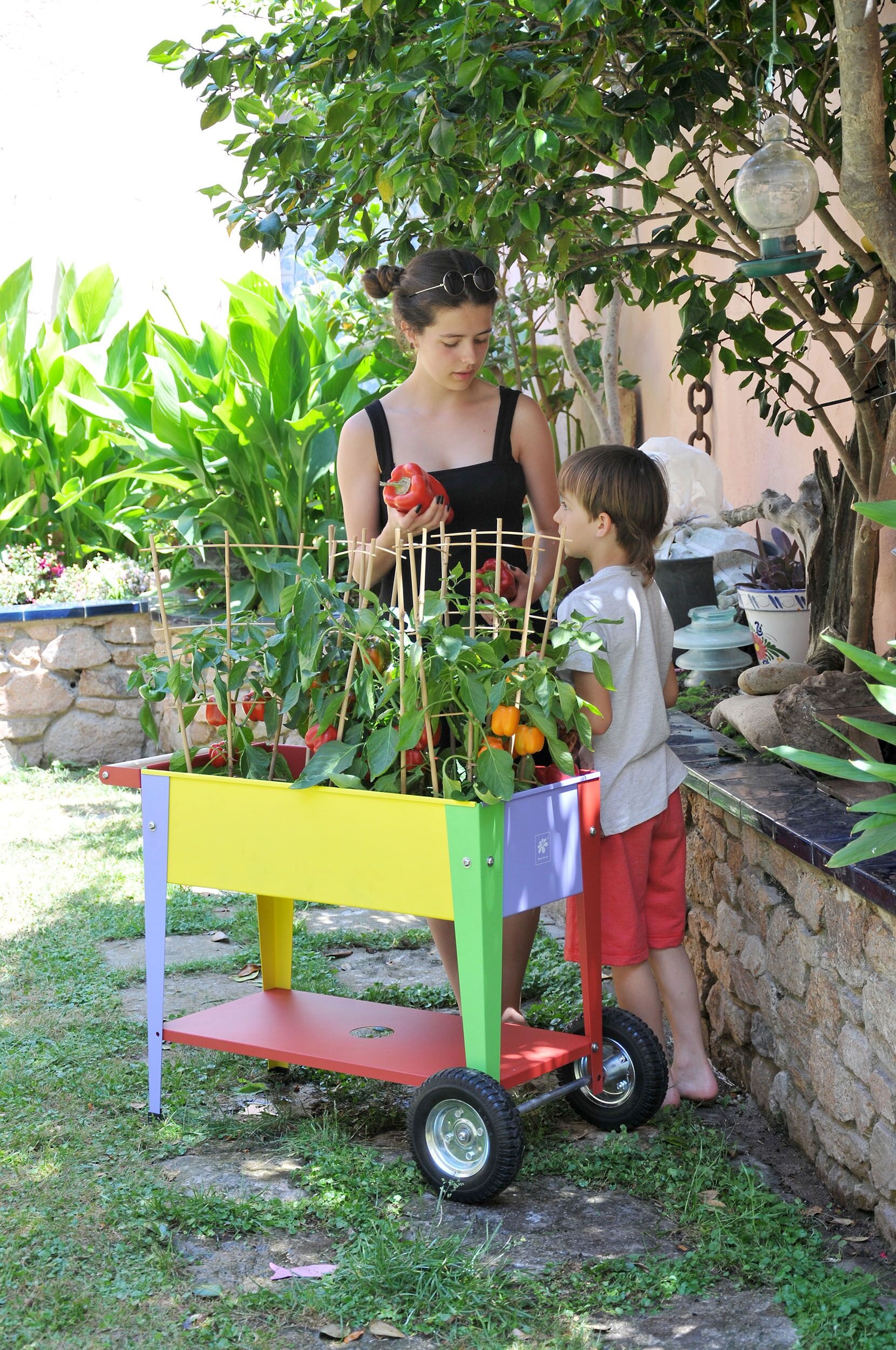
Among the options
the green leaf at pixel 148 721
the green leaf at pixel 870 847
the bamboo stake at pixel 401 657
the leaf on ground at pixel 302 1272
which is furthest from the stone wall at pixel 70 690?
the green leaf at pixel 870 847

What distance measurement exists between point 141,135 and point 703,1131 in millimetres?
8807

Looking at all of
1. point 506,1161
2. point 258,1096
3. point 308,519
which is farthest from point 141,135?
point 506,1161

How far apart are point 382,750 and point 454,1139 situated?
0.74 metres

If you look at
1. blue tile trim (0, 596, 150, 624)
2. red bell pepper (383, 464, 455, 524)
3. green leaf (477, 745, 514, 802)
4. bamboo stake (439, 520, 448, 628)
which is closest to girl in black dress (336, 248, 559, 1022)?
red bell pepper (383, 464, 455, 524)

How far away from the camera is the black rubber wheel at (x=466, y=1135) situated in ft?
7.36

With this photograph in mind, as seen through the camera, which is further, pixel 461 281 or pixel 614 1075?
pixel 461 281

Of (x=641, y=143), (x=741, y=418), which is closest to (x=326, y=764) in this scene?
(x=641, y=143)

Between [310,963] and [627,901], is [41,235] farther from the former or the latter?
[627,901]

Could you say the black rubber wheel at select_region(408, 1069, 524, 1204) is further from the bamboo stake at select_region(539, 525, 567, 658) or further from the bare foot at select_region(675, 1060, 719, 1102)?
the bamboo stake at select_region(539, 525, 567, 658)

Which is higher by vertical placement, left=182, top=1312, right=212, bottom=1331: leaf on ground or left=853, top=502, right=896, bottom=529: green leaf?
left=853, top=502, right=896, bottom=529: green leaf

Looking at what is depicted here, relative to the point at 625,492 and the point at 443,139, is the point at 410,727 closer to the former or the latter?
the point at 625,492

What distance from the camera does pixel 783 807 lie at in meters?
2.66

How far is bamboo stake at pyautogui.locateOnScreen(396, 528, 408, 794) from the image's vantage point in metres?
2.26

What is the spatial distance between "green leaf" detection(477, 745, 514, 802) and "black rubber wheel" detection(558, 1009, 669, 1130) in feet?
2.10
